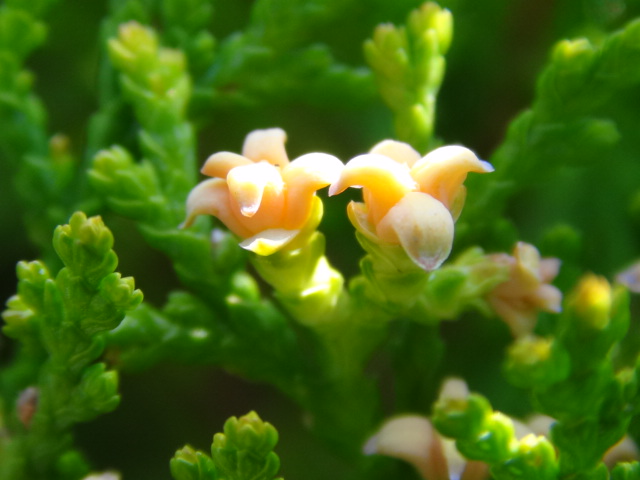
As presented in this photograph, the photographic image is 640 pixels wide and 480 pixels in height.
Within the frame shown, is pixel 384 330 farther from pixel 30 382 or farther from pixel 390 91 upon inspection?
pixel 30 382

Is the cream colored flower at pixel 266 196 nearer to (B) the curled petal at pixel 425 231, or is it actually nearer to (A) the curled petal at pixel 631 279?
(B) the curled petal at pixel 425 231

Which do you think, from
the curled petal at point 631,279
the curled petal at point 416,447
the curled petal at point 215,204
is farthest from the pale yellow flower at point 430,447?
the curled petal at point 215,204

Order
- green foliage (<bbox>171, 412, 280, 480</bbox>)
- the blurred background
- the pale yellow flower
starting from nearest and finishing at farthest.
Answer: green foliage (<bbox>171, 412, 280, 480</bbox>), the pale yellow flower, the blurred background

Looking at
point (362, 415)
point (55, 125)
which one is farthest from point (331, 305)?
point (55, 125)

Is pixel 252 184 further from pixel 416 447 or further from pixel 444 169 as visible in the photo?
Answer: pixel 416 447

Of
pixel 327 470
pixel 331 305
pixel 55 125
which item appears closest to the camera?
pixel 331 305

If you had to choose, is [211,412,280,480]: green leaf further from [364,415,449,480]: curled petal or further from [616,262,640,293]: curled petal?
[616,262,640,293]: curled petal

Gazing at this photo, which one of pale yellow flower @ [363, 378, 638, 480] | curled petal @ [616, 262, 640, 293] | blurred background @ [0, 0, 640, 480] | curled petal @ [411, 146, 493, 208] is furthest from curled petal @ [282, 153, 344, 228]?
blurred background @ [0, 0, 640, 480]
